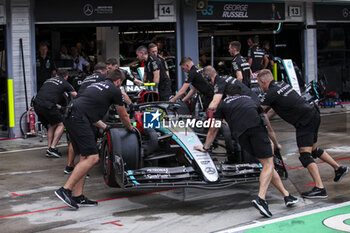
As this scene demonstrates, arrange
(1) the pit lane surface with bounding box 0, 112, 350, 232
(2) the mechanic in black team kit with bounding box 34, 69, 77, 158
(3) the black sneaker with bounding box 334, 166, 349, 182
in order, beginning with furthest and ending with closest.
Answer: (2) the mechanic in black team kit with bounding box 34, 69, 77, 158 < (3) the black sneaker with bounding box 334, 166, 349, 182 < (1) the pit lane surface with bounding box 0, 112, 350, 232

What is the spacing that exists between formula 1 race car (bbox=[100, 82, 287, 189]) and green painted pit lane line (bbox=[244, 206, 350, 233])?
955mm

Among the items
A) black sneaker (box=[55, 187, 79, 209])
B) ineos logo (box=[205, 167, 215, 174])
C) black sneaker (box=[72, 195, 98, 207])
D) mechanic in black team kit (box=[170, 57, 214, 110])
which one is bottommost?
black sneaker (box=[72, 195, 98, 207])

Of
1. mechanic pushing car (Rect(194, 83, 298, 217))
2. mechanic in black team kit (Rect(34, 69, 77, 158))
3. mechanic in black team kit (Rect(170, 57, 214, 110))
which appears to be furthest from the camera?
mechanic in black team kit (Rect(34, 69, 77, 158))

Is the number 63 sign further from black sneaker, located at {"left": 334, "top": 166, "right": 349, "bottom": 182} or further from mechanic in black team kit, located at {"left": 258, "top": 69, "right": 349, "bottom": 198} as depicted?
black sneaker, located at {"left": 334, "top": 166, "right": 349, "bottom": 182}

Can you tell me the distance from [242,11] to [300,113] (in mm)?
10108

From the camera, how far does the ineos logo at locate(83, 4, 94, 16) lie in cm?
1512

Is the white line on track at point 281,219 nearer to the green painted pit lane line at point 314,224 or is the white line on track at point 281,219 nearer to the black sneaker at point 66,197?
the green painted pit lane line at point 314,224

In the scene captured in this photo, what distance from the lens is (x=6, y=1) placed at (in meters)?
14.3

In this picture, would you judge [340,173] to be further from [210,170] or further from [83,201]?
[83,201]

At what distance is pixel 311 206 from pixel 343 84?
14211 millimetres

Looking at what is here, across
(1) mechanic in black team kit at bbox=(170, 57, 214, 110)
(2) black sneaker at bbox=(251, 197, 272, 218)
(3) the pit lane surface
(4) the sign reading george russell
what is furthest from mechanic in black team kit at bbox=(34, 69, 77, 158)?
(4) the sign reading george russell

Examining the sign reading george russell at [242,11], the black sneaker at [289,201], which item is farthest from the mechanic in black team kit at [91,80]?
the sign reading george russell at [242,11]

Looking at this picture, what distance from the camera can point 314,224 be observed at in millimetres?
6746

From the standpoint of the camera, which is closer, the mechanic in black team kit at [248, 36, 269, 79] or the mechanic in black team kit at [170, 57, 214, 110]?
the mechanic in black team kit at [170, 57, 214, 110]
